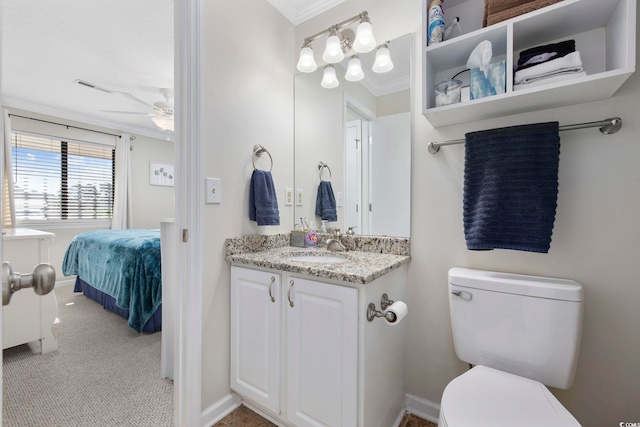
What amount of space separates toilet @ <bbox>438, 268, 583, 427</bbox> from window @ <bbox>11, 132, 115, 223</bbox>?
4.88 meters

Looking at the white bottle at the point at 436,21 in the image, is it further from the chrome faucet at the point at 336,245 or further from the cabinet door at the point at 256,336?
the cabinet door at the point at 256,336

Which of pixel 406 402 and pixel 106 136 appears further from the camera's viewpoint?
pixel 106 136

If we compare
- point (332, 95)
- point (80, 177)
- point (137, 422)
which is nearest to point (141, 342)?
point (137, 422)

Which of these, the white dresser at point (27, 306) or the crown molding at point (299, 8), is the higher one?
the crown molding at point (299, 8)

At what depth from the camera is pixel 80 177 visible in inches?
167

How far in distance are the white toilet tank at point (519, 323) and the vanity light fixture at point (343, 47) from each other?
48.1 inches

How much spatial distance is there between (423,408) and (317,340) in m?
0.78

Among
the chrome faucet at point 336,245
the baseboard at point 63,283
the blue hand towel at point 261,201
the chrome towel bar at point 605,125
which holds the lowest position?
the baseboard at point 63,283

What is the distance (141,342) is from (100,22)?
95.5 inches

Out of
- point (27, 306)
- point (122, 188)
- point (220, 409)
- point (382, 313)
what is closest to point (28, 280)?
point (382, 313)

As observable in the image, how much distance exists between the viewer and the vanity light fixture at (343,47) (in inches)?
63.7

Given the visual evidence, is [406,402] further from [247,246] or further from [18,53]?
[18,53]

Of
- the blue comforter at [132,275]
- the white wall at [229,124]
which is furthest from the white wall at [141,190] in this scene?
the white wall at [229,124]

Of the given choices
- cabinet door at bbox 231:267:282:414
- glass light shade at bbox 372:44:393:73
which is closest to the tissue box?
glass light shade at bbox 372:44:393:73
